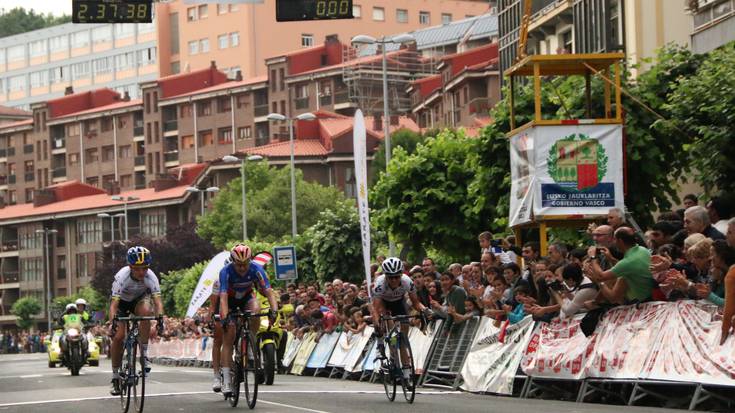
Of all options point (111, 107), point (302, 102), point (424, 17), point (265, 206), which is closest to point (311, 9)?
point (265, 206)

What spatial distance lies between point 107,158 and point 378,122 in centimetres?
4633

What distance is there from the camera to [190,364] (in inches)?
2056

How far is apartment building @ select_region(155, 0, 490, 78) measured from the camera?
507 ft

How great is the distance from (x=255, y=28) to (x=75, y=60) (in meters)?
36.6

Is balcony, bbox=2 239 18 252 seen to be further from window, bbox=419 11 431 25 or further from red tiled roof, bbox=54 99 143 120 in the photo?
window, bbox=419 11 431 25


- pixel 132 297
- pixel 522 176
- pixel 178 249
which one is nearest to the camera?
pixel 132 297

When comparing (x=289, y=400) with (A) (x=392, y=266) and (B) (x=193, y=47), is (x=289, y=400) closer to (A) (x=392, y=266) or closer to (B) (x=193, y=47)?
(A) (x=392, y=266)

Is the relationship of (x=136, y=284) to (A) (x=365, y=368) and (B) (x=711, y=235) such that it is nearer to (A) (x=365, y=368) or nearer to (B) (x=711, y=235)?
(B) (x=711, y=235)

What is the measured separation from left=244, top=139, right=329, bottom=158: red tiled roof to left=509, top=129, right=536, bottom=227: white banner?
326 ft

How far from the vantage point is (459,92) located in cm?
10744

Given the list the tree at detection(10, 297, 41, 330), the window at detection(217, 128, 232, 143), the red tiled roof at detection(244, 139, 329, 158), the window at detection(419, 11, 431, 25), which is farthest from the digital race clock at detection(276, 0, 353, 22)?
the window at detection(419, 11, 431, 25)

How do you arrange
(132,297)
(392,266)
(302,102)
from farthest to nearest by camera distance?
(302,102) < (392,266) < (132,297)

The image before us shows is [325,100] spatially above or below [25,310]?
above

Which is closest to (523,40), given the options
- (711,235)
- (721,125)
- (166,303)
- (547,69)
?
(547,69)
